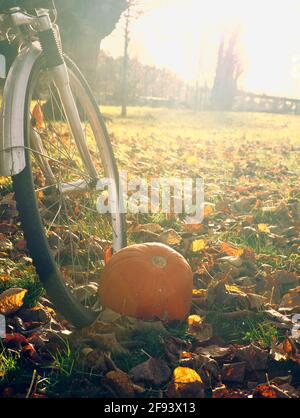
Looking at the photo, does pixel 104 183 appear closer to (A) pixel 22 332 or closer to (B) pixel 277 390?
(A) pixel 22 332

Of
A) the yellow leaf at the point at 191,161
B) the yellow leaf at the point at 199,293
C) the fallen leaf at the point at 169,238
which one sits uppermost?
the yellow leaf at the point at 191,161

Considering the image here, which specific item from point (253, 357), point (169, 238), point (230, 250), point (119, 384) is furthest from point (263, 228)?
point (119, 384)

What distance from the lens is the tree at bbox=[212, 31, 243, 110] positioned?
1454 inches

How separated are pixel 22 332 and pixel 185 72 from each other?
91.2 m

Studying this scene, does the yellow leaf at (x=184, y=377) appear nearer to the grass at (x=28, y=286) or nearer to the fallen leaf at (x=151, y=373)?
the fallen leaf at (x=151, y=373)

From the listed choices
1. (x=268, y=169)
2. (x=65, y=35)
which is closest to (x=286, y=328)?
(x=268, y=169)

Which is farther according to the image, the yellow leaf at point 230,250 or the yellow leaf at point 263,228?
the yellow leaf at point 263,228

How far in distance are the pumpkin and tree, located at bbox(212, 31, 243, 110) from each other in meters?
35.6

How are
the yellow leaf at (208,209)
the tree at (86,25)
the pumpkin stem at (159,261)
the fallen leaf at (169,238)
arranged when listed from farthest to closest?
the tree at (86,25) < the yellow leaf at (208,209) < the fallen leaf at (169,238) < the pumpkin stem at (159,261)

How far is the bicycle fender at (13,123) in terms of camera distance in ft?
6.41

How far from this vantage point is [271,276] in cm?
316

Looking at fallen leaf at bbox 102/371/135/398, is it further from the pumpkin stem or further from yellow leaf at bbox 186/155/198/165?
yellow leaf at bbox 186/155/198/165

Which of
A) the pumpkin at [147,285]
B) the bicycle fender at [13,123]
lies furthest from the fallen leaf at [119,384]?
the bicycle fender at [13,123]

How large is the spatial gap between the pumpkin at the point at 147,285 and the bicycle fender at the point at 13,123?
0.92 meters
